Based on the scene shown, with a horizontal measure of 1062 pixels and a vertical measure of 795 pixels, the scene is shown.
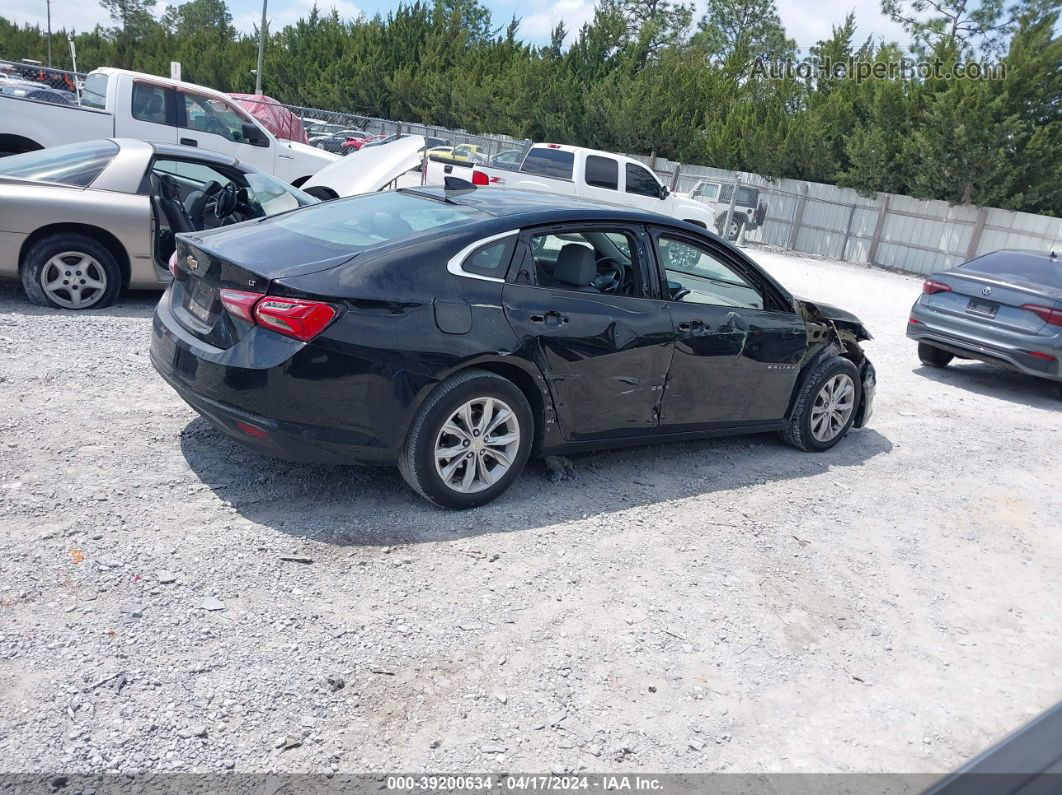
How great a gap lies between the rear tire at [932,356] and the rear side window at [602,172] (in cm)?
846

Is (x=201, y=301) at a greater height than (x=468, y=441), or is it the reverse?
(x=201, y=301)

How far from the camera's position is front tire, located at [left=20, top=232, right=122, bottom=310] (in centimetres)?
721

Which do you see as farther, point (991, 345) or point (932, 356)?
point (932, 356)

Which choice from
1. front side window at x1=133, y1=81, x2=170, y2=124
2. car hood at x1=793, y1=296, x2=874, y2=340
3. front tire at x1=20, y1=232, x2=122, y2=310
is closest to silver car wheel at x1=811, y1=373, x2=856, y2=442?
car hood at x1=793, y1=296, x2=874, y2=340

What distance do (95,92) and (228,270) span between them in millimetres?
9884

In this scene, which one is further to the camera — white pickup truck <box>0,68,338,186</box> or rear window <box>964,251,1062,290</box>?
white pickup truck <box>0,68,338,186</box>

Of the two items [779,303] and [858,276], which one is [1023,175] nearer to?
[858,276]

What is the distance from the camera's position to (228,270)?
4312 mm

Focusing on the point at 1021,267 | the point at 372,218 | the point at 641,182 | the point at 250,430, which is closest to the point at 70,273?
the point at 372,218

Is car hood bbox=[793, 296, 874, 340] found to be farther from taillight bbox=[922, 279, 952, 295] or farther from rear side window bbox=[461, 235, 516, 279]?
taillight bbox=[922, 279, 952, 295]

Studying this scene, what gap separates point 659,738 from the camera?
3193 mm

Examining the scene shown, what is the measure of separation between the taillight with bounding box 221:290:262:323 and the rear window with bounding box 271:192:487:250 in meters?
0.56

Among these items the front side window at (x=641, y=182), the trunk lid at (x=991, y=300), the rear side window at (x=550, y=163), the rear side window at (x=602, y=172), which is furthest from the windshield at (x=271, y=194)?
the front side window at (x=641, y=182)

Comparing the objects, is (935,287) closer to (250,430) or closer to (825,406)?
(825,406)
